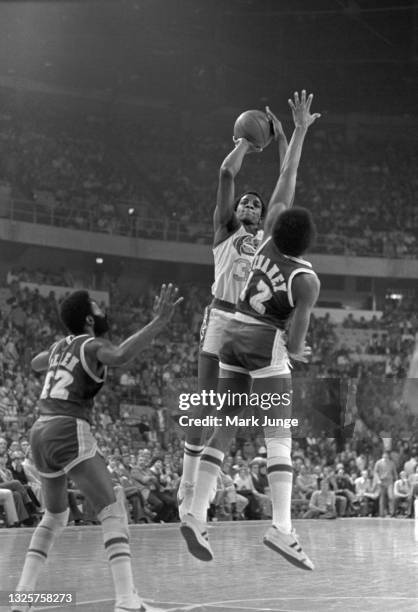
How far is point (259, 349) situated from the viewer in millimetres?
6516

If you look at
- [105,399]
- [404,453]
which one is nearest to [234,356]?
[404,453]

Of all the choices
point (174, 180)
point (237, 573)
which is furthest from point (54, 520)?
point (174, 180)

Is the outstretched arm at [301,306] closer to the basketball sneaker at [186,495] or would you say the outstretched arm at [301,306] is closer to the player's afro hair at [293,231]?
the player's afro hair at [293,231]

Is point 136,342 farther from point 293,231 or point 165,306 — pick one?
point 293,231

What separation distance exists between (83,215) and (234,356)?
27.8 metres

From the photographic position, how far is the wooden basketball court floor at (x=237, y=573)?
24.2ft

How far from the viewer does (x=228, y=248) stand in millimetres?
7473

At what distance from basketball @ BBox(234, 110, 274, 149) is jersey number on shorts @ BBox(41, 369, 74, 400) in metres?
2.08

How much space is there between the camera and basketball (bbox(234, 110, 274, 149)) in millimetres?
7125

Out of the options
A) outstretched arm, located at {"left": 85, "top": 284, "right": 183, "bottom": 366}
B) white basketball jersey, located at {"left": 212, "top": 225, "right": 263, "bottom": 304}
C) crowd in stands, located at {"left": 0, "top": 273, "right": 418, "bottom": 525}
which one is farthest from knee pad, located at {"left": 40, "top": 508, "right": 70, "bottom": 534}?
crowd in stands, located at {"left": 0, "top": 273, "right": 418, "bottom": 525}

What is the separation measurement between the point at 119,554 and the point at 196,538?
0.49 m

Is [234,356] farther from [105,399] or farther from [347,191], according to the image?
[347,191]

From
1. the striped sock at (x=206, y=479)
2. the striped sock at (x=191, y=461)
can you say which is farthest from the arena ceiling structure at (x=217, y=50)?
the striped sock at (x=206, y=479)

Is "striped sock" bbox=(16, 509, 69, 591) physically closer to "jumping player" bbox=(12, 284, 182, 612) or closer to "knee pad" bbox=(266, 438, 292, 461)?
"jumping player" bbox=(12, 284, 182, 612)
